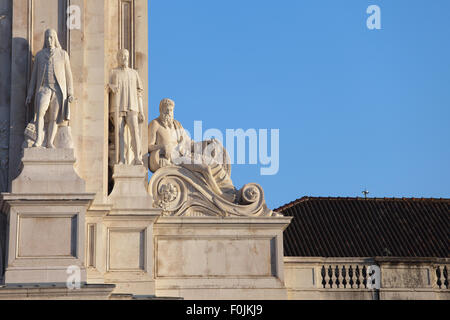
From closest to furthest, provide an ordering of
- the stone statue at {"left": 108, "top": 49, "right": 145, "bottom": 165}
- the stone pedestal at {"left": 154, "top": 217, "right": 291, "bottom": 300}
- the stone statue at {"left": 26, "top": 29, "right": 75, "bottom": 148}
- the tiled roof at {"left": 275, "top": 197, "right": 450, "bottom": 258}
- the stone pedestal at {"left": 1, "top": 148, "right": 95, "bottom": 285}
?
the stone pedestal at {"left": 1, "top": 148, "right": 95, "bottom": 285} < the stone statue at {"left": 26, "top": 29, "right": 75, "bottom": 148} < the stone pedestal at {"left": 154, "top": 217, "right": 291, "bottom": 300} < the stone statue at {"left": 108, "top": 49, "right": 145, "bottom": 165} < the tiled roof at {"left": 275, "top": 197, "right": 450, "bottom": 258}

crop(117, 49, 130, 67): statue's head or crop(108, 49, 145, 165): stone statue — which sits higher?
crop(117, 49, 130, 67): statue's head

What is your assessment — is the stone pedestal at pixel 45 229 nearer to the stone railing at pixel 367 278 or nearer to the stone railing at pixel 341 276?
the stone railing at pixel 367 278

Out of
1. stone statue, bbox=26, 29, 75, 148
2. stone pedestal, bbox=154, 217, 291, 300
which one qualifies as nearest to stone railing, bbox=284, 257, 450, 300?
stone pedestal, bbox=154, 217, 291, 300

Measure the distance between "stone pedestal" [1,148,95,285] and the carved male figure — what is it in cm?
343

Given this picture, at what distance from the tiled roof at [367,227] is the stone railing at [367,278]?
56.4ft

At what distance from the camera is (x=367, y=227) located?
4488 centimetres

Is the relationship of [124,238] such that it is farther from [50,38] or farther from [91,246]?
[50,38]

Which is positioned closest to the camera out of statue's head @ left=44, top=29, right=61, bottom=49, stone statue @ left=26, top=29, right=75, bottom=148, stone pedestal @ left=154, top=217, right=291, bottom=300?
stone statue @ left=26, top=29, right=75, bottom=148

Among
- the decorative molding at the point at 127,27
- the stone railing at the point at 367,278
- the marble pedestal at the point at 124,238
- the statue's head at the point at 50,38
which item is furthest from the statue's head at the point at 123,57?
the stone railing at the point at 367,278

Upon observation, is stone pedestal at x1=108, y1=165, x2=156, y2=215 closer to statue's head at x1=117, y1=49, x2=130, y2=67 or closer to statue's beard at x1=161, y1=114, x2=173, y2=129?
statue's beard at x1=161, y1=114, x2=173, y2=129

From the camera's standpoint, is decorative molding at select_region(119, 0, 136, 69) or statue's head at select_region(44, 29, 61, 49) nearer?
statue's head at select_region(44, 29, 61, 49)

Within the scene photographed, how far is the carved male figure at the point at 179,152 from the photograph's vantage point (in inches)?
888

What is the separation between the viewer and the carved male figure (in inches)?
888

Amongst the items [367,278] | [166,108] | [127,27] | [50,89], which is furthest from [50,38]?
[367,278]
